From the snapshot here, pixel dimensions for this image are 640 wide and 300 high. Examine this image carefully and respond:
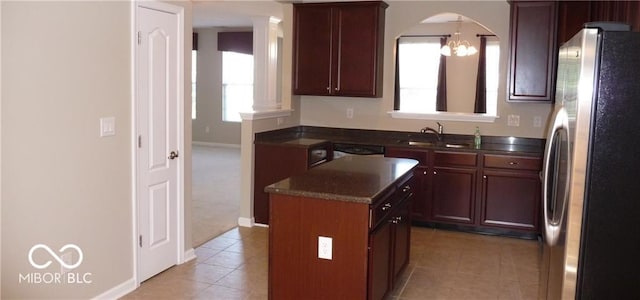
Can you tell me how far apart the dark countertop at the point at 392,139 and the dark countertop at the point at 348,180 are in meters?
1.54

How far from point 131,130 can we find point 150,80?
381 millimetres

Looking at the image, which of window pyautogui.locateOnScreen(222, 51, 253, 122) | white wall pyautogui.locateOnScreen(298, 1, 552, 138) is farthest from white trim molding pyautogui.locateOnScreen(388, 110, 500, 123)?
window pyautogui.locateOnScreen(222, 51, 253, 122)

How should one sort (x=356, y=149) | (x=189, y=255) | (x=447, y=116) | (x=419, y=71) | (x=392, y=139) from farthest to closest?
(x=419, y=71) < (x=392, y=139) < (x=447, y=116) < (x=356, y=149) < (x=189, y=255)

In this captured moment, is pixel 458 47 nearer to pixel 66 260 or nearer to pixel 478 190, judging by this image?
pixel 478 190

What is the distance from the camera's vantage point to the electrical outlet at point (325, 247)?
289 centimetres

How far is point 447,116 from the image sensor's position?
5754 mm

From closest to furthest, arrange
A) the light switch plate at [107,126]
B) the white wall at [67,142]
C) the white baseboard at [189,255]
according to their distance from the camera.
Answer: the white wall at [67,142] < the light switch plate at [107,126] < the white baseboard at [189,255]

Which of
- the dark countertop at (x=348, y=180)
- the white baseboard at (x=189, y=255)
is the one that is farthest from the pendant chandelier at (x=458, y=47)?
the white baseboard at (x=189, y=255)

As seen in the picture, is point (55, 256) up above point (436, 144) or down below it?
below

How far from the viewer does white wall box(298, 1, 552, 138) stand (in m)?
5.39

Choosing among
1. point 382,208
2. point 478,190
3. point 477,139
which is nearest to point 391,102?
point 477,139

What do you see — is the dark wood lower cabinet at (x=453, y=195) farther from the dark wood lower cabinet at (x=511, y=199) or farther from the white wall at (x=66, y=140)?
the white wall at (x=66, y=140)

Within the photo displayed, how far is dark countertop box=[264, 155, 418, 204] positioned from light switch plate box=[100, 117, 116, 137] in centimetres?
109

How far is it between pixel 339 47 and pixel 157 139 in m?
2.48
